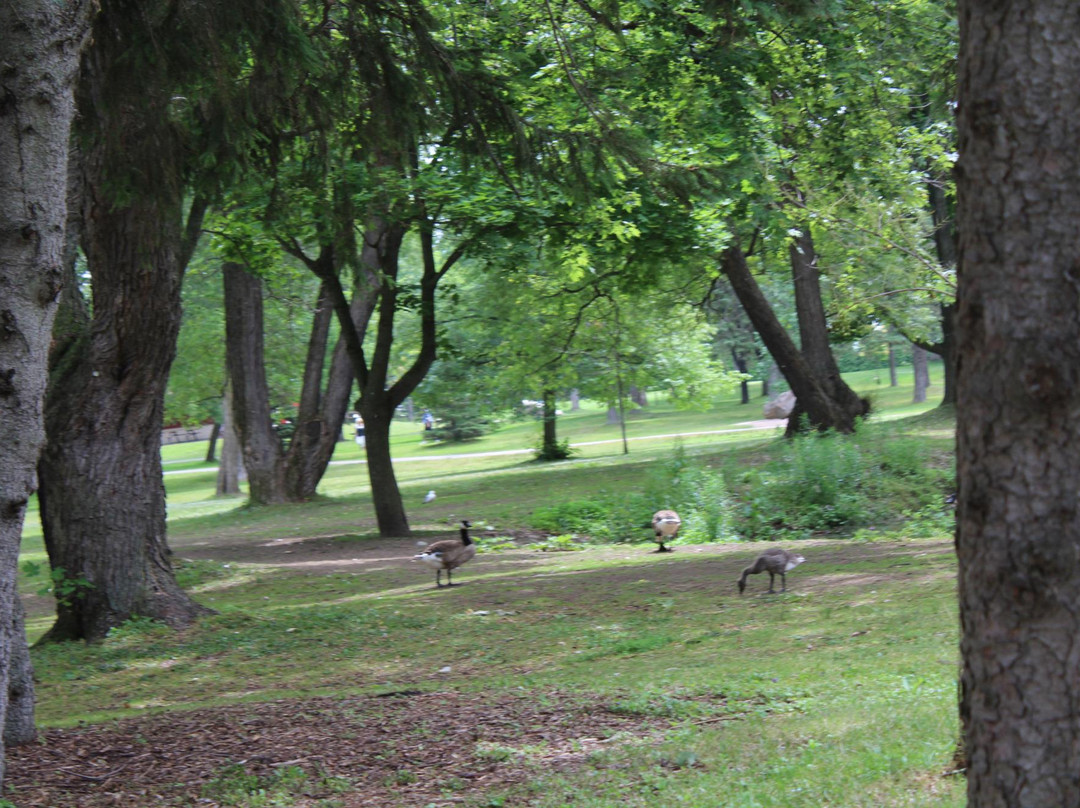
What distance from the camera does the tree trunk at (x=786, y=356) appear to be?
80.3 feet

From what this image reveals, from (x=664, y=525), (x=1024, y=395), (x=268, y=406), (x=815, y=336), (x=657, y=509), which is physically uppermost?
(x=815, y=336)

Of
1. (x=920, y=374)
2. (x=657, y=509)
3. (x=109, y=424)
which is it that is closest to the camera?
(x=109, y=424)

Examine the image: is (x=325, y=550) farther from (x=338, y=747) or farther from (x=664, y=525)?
(x=338, y=747)

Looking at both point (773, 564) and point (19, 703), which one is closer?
point (19, 703)

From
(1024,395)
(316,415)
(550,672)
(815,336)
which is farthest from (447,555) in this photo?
(815,336)

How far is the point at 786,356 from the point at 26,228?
21.4 meters

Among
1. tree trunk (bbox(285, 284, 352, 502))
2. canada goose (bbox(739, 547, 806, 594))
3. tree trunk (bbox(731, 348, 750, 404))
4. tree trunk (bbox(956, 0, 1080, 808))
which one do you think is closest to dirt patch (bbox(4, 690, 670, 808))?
tree trunk (bbox(956, 0, 1080, 808))

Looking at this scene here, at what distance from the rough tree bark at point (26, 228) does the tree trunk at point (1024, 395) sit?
4.27m

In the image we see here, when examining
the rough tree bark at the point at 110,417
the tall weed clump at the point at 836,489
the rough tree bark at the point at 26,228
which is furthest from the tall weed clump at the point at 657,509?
the rough tree bark at the point at 26,228

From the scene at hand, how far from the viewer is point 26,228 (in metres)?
5.27

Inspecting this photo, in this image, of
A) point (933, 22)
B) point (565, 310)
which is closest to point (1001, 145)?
point (933, 22)

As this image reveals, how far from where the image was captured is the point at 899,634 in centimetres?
865

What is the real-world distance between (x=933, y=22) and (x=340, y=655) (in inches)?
512

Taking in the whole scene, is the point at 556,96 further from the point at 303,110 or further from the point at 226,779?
the point at 226,779
